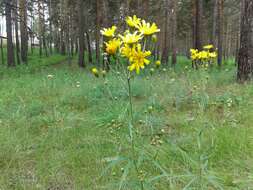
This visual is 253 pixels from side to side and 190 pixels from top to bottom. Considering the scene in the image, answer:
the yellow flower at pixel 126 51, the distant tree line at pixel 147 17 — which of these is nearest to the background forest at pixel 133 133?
the yellow flower at pixel 126 51

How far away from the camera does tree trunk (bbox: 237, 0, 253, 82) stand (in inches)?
192

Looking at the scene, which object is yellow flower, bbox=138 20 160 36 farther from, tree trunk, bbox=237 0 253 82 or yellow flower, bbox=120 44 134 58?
tree trunk, bbox=237 0 253 82

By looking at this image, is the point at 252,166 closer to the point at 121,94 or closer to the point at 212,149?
the point at 212,149

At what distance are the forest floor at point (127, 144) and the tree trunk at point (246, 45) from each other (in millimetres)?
951

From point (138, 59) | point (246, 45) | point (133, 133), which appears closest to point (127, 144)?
point (133, 133)

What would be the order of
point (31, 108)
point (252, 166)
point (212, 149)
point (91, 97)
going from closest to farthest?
point (252, 166)
point (212, 149)
point (31, 108)
point (91, 97)

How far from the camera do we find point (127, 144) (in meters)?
2.36

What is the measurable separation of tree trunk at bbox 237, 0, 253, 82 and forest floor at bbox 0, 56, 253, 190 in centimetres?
95

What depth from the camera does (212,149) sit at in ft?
7.10

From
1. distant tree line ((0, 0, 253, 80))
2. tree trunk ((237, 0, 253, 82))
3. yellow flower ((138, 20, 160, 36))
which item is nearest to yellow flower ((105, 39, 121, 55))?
yellow flower ((138, 20, 160, 36))

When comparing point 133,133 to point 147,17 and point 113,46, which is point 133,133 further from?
point 147,17

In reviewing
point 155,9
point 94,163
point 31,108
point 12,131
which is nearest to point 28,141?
point 12,131

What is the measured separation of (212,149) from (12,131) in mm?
2133

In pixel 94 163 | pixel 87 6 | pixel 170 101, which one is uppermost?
pixel 87 6
